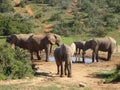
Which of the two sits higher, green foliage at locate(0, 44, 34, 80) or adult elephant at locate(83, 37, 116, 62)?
green foliage at locate(0, 44, 34, 80)

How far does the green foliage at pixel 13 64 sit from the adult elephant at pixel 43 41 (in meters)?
5.66

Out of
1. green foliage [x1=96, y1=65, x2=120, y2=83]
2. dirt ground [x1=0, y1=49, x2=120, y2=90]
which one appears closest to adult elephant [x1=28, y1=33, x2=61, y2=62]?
dirt ground [x1=0, y1=49, x2=120, y2=90]

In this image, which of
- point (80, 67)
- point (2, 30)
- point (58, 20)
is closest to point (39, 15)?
point (58, 20)

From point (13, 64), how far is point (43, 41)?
7.34m

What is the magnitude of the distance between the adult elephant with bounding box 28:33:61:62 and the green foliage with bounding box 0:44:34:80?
5.66 m

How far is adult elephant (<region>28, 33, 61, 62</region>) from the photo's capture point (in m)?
23.6

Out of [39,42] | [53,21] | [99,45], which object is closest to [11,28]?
[53,21]

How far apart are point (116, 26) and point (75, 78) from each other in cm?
2746

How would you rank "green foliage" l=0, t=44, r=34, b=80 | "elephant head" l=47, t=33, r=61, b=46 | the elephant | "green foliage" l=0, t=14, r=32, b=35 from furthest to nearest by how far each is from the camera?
"green foliage" l=0, t=14, r=32, b=35
"elephant head" l=47, t=33, r=61, b=46
the elephant
"green foliage" l=0, t=44, r=34, b=80

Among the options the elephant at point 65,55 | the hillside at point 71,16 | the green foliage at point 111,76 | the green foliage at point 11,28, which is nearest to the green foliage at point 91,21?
the hillside at point 71,16

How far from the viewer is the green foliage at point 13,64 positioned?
16.3 m

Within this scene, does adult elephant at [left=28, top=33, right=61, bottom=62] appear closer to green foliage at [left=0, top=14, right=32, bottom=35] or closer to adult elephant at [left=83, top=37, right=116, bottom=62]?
adult elephant at [left=83, top=37, right=116, bottom=62]

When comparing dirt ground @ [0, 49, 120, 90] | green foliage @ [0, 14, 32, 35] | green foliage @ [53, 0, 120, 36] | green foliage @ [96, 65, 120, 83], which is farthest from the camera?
green foliage @ [53, 0, 120, 36]

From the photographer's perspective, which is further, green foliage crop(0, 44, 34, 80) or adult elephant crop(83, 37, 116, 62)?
adult elephant crop(83, 37, 116, 62)
